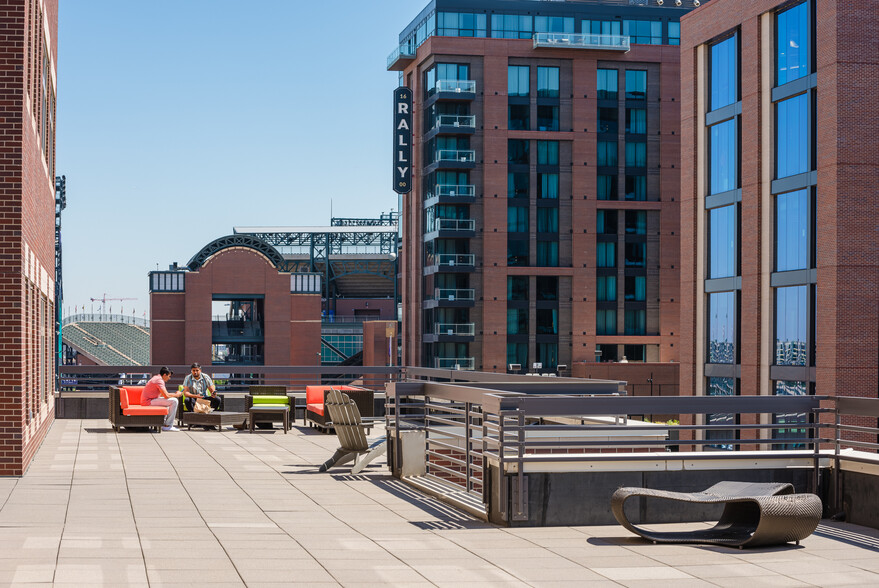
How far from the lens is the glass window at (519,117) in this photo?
2815 inches

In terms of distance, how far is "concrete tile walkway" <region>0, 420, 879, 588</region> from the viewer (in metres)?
8.34

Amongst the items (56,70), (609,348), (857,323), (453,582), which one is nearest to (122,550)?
(453,582)

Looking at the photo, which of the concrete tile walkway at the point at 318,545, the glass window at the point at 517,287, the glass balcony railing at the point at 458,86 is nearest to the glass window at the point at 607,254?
the glass window at the point at 517,287

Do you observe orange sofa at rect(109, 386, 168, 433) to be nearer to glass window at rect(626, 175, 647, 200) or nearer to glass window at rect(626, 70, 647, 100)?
glass window at rect(626, 175, 647, 200)

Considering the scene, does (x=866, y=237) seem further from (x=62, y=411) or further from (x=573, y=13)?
(x=573, y=13)

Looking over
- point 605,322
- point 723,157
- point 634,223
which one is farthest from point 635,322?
point 723,157

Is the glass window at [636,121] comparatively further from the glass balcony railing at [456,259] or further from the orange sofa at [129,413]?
the orange sofa at [129,413]

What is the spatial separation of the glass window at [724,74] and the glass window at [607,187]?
86.0ft

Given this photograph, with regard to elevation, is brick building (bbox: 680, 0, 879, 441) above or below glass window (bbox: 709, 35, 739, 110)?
below

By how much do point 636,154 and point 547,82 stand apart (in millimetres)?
7686

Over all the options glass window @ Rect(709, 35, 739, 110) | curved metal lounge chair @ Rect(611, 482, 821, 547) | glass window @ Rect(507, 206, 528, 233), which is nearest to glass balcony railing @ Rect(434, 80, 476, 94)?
glass window @ Rect(507, 206, 528, 233)

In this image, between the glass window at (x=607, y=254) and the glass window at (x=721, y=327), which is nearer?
the glass window at (x=721, y=327)

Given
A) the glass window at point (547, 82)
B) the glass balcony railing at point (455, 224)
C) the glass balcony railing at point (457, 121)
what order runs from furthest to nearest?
1. the glass window at point (547, 82)
2. the glass balcony railing at point (455, 224)
3. the glass balcony railing at point (457, 121)

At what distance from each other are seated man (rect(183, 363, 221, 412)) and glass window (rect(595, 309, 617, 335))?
5046 cm
